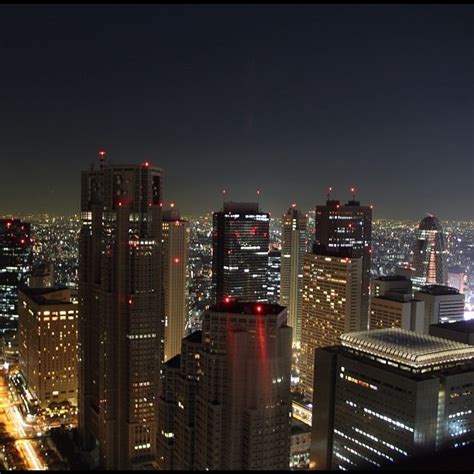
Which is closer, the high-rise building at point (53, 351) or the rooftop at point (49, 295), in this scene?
the high-rise building at point (53, 351)

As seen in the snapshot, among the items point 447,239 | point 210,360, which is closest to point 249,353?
point 210,360

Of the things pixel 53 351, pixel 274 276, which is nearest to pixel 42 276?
pixel 53 351

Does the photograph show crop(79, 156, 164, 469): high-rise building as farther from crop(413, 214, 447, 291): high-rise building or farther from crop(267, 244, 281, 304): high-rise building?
crop(413, 214, 447, 291): high-rise building

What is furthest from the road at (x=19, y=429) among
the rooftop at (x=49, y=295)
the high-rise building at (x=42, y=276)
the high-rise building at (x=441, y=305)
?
the high-rise building at (x=441, y=305)

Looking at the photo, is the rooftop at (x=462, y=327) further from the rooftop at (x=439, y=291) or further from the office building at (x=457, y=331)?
the rooftop at (x=439, y=291)

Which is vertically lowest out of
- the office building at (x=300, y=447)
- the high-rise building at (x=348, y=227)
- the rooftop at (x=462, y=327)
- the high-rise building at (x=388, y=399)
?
the office building at (x=300, y=447)

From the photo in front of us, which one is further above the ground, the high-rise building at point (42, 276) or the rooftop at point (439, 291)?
the rooftop at point (439, 291)

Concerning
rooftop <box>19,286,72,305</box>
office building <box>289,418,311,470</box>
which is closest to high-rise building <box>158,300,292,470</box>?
office building <box>289,418,311,470</box>
